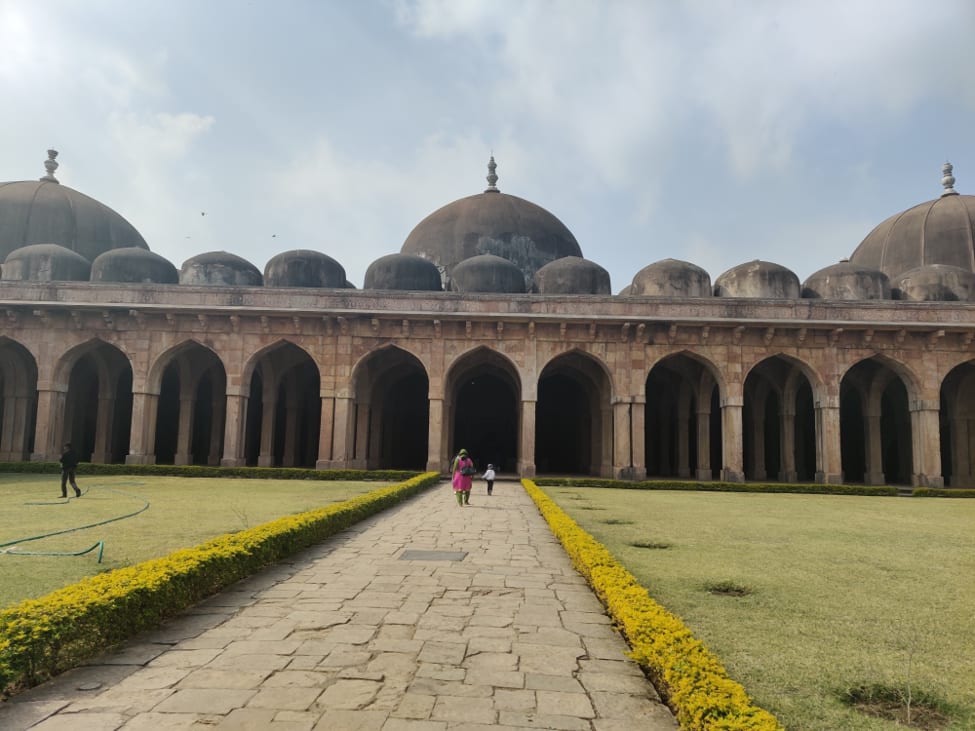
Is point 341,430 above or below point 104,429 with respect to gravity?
above

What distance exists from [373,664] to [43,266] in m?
23.7

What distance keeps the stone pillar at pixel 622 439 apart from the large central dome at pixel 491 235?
793cm

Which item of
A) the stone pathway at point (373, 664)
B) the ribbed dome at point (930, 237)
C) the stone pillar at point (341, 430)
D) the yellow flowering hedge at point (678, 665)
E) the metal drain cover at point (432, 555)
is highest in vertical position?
the ribbed dome at point (930, 237)

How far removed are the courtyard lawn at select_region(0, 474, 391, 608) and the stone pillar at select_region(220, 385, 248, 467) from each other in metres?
2.70

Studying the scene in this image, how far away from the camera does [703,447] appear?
22.0 metres

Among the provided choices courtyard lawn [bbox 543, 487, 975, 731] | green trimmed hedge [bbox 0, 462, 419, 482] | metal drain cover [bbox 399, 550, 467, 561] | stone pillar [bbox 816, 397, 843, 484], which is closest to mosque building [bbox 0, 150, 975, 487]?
stone pillar [bbox 816, 397, 843, 484]

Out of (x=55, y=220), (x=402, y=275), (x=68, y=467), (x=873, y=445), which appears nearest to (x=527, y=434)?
(x=402, y=275)

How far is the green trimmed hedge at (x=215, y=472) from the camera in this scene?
17.9 meters

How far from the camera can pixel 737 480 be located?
19359mm

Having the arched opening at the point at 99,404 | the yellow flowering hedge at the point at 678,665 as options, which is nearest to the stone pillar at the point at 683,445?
the yellow flowering hedge at the point at 678,665

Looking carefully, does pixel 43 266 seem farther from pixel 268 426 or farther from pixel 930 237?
pixel 930 237

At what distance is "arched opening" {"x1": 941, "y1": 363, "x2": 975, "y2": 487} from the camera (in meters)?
21.5

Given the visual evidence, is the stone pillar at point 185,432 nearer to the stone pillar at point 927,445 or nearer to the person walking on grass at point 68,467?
the person walking on grass at point 68,467

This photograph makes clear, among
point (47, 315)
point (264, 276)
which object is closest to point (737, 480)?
point (264, 276)
